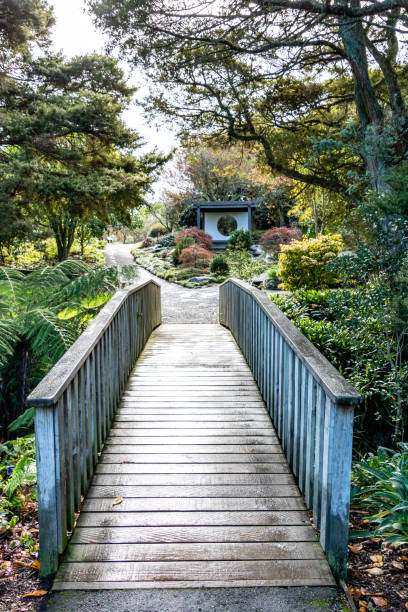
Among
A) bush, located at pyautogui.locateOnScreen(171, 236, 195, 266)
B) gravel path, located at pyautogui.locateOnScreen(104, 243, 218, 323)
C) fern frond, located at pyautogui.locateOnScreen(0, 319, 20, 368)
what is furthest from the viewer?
bush, located at pyautogui.locateOnScreen(171, 236, 195, 266)

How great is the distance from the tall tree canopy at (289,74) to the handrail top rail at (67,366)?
4.36 meters

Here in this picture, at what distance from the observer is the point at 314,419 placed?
267 centimetres

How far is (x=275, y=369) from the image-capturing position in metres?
3.86

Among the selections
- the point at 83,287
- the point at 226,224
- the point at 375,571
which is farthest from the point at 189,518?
the point at 226,224

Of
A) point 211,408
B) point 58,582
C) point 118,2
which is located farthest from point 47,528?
point 118,2

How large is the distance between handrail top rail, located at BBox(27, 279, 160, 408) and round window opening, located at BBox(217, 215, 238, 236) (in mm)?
25227

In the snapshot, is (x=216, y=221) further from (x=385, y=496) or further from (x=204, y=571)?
(x=204, y=571)

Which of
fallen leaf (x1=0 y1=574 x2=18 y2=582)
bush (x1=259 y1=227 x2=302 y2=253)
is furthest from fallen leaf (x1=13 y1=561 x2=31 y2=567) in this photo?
bush (x1=259 y1=227 x2=302 y2=253)

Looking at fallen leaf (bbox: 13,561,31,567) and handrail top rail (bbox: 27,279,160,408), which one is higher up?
handrail top rail (bbox: 27,279,160,408)

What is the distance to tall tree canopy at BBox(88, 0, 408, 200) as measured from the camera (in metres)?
6.20

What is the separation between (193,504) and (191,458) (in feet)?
1.80

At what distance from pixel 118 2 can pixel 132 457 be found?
6.19m

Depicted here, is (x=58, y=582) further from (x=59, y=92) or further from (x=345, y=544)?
(x=59, y=92)

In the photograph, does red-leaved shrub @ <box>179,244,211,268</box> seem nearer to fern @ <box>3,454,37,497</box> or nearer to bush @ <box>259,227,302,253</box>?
bush @ <box>259,227,302,253</box>
